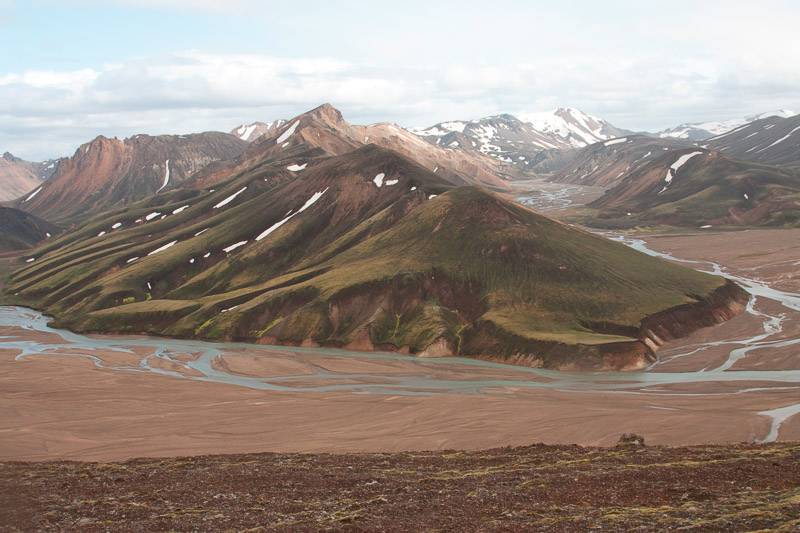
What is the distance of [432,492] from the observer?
46.8 metres

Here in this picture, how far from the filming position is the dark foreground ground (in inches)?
1531

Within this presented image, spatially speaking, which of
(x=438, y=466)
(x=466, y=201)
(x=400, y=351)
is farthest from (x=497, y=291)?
(x=438, y=466)

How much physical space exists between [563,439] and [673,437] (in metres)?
10.1

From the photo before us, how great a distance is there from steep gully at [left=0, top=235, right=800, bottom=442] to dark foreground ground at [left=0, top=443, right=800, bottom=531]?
24.7m

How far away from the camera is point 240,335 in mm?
151250

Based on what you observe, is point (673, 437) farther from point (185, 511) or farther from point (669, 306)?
point (669, 306)

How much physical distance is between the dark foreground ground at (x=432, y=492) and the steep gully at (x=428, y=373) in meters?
24.7

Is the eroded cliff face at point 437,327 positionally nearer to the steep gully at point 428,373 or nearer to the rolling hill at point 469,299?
the rolling hill at point 469,299

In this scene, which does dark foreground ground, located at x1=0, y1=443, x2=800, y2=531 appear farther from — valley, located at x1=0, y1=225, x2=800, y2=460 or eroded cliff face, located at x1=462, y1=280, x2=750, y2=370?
eroded cliff face, located at x1=462, y1=280, x2=750, y2=370

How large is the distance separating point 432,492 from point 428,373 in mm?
66453

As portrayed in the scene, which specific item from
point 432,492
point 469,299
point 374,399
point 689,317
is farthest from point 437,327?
point 432,492

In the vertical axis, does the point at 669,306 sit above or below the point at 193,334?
above

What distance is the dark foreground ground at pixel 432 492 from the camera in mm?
38875

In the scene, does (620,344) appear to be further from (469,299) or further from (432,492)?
(432,492)
